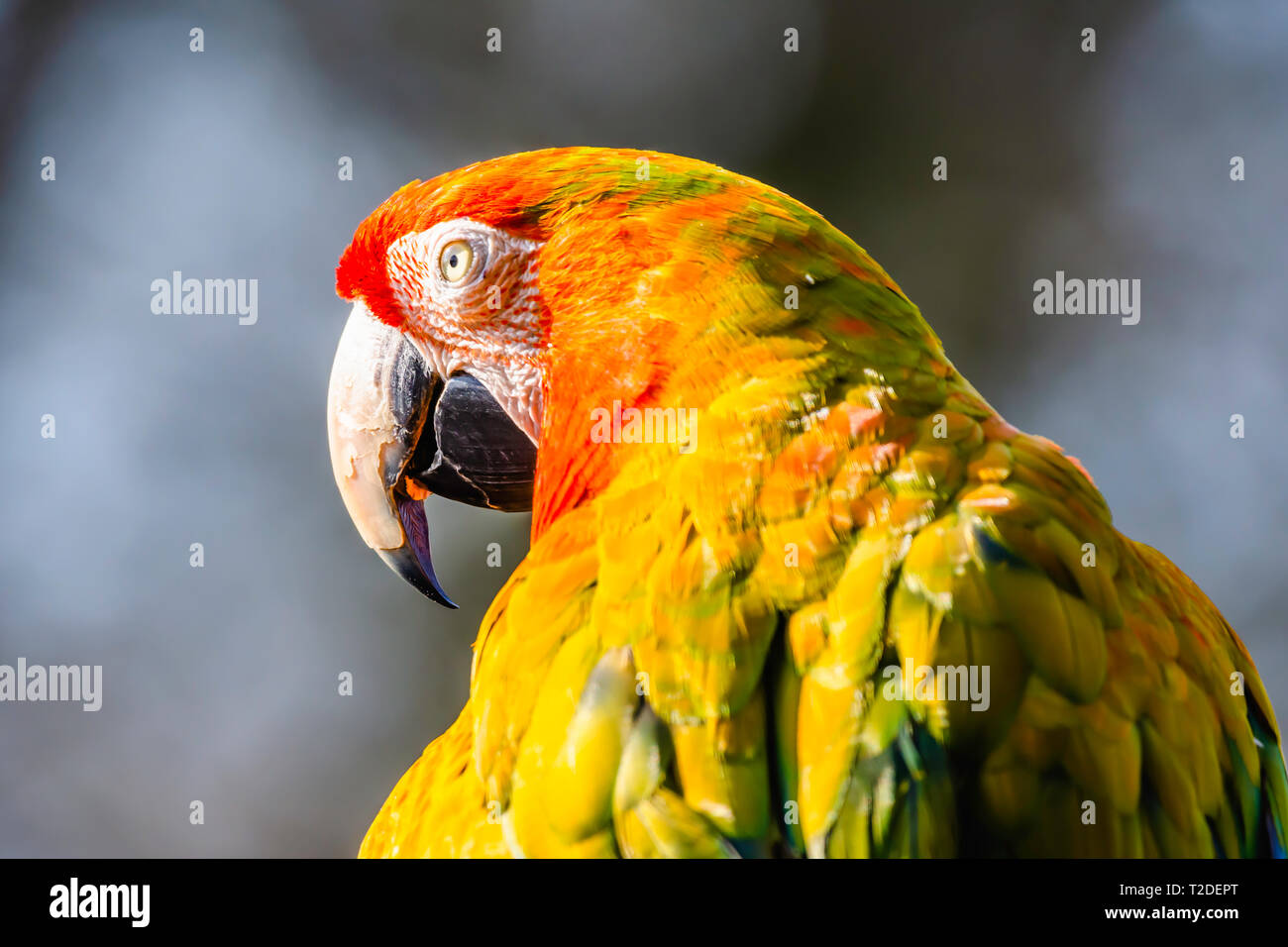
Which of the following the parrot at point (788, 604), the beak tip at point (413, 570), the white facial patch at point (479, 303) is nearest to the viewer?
the parrot at point (788, 604)

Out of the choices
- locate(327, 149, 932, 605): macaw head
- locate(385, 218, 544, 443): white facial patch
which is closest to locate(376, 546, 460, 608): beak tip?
locate(327, 149, 932, 605): macaw head

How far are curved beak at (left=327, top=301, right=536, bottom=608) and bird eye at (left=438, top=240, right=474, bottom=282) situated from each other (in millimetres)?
101

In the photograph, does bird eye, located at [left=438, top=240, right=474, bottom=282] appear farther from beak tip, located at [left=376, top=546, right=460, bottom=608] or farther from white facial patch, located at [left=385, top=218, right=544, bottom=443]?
beak tip, located at [left=376, top=546, right=460, bottom=608]

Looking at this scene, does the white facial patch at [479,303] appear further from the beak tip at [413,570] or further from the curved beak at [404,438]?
the beak tip at [413,570]

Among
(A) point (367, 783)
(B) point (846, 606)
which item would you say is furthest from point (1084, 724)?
(A) point (367, 783)

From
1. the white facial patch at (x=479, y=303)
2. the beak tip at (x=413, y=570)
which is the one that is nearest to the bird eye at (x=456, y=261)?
the white facial patch at (x=479, y=303)

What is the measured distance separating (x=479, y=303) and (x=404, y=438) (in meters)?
0.17

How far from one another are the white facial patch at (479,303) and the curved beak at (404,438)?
3 cm

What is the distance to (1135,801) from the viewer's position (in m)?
0.61

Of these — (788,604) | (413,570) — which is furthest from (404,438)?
(788,604)

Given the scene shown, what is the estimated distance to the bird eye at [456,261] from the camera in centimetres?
79

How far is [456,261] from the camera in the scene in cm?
80

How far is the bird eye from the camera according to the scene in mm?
791
